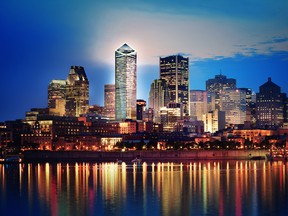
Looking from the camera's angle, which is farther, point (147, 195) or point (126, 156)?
point (126, 156)

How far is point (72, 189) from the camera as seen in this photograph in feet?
266

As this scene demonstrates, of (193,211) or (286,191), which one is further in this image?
(286,191)

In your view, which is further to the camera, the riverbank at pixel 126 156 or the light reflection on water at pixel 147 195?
the riverbank at pixel 126 156

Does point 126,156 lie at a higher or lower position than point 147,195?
lower

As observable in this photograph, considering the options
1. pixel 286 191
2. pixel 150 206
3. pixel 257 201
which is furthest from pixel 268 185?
pixel 150 206

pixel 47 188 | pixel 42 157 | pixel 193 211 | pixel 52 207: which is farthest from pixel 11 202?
pixel 42 157

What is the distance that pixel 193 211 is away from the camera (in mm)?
59219

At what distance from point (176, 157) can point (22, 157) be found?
42409 mm

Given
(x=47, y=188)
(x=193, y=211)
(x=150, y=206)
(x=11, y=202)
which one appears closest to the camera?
(x=193, y=211)

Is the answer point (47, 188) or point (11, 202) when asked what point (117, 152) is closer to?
point (47, 188)

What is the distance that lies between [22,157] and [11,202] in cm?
12614

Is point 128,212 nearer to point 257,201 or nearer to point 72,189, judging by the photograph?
point 257,201

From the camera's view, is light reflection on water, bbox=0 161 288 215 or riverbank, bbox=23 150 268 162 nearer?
light reflection on water, bbox=0 161 288 215

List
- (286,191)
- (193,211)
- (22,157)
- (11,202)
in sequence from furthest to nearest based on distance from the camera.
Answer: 1. (22,157)
2. (286,191)
3. (11,202)
4. (193,211)
